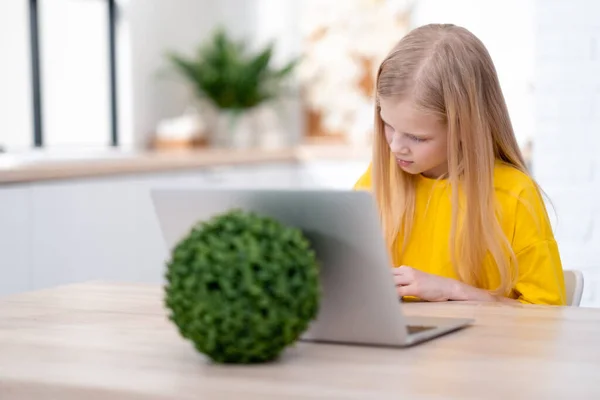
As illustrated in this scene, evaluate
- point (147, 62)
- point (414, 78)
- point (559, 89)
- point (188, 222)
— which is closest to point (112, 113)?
point (147, 62)

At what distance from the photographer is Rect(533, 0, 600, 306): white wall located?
2557mm

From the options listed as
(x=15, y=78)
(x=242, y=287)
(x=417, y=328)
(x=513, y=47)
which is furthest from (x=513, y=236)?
(x=15, y=78)

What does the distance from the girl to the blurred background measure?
3.06ft

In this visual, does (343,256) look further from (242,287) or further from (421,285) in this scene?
(421,285)

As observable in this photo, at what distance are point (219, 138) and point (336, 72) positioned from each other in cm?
64

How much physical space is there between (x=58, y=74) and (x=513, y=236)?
3046 millimetres

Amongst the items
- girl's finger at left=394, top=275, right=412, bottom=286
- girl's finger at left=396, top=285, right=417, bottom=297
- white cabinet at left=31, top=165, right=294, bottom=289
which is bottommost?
white cabinet at left=31, top=165, right=294, bottom=289

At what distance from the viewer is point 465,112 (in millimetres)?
1697

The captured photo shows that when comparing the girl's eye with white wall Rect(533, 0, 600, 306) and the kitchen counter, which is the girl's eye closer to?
white wall Rect(533, 0, 600, 306)

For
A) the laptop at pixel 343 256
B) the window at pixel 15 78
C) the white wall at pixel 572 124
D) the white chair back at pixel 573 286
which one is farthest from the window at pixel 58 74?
the laptop at pixel 343 256

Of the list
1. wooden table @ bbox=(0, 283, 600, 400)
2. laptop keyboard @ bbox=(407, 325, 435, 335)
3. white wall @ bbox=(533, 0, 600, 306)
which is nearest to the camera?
wooden table @ bbox=(0, 283, 600, 400)

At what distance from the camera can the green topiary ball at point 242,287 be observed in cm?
101

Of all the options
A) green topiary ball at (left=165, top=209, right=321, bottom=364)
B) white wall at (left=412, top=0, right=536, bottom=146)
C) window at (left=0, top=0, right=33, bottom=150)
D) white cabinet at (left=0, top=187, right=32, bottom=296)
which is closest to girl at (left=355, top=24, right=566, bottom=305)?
green topiary ball at (left=165, top=209, right=321, bottom=364)

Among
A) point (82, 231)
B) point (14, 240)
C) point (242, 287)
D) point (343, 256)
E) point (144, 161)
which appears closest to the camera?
point (242, 287)
